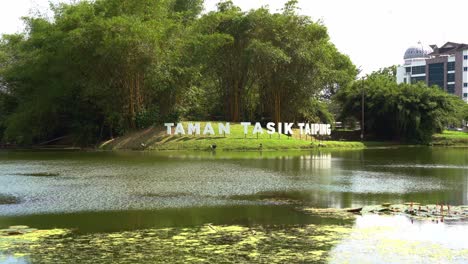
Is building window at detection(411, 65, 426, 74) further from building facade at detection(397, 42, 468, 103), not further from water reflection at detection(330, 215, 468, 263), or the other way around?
water reflection at detection(330, 215, 468, 263)

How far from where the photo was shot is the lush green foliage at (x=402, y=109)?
58469mm

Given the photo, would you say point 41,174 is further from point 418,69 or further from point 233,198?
point 418,69

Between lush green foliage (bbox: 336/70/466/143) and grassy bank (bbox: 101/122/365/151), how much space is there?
14505mm

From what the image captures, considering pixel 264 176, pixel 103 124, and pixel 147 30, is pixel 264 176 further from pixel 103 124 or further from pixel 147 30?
pixel 103 124

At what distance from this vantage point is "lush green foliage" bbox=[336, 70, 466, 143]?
5847 cm

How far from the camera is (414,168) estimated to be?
29312 millimetres

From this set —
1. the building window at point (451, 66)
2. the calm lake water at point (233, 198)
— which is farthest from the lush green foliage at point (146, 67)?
the building window at point (451, 66)

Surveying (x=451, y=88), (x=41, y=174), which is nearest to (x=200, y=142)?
(x=41, y=174)

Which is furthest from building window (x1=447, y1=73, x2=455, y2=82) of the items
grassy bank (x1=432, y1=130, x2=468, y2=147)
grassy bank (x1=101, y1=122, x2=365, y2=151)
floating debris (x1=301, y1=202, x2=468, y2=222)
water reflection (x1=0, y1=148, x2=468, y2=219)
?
floating debris (x1=301, y1=202, x2=468, y2=222)

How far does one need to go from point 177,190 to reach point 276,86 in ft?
117

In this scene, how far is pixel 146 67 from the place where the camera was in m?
45.4

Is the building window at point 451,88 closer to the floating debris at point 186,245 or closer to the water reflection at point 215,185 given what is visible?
the water reflection at point 215,185

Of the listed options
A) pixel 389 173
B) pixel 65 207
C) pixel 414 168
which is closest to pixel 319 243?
pixel 65 207

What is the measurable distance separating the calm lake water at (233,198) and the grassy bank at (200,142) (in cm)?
1480
